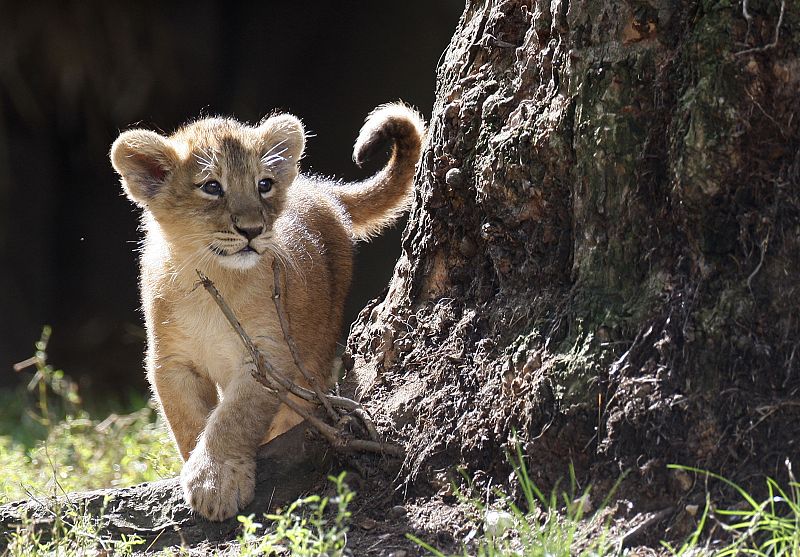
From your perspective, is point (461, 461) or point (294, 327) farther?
point (294, 327)

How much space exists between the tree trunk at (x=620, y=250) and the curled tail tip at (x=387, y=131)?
2.78 ft

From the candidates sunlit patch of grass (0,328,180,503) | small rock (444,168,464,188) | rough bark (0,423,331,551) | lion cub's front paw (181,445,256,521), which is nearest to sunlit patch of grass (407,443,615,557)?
rough bark (0,423,331,551)

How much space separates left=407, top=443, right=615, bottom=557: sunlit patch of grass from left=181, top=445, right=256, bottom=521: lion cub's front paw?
86cm

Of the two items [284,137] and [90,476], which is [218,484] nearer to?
[284,137]

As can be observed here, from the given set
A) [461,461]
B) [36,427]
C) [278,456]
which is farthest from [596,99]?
[36,427]

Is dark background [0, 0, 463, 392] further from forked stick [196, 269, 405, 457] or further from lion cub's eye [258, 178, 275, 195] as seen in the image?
forked stick [196, 269, 405, 457]

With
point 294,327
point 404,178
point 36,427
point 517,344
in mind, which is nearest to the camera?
point 517,344

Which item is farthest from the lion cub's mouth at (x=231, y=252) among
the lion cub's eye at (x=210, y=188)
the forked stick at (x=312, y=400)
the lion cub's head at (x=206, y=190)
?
the forked stick at (x=312, y=400)

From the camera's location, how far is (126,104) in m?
7.76

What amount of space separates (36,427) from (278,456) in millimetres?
3483

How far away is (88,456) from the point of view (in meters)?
5.23

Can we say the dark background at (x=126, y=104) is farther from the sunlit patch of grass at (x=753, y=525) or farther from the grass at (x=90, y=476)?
the sunlit patch of grass at (x=753, y=525)

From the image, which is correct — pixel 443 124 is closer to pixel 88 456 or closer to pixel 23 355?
pixel 88 456

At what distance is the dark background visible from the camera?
25.2 ft
